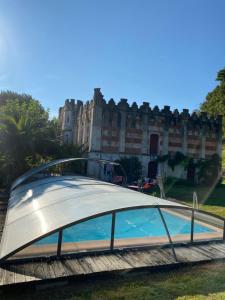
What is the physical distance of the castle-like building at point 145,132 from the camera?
92.0 ft

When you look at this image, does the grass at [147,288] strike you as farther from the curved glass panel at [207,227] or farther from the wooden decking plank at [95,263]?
the curved glass panel at [207,227]

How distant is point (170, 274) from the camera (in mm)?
7043

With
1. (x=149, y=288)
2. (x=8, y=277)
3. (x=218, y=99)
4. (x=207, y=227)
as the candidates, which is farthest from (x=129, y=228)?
(x=218, y=99)

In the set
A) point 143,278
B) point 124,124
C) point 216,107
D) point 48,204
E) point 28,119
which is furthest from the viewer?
point 216,107

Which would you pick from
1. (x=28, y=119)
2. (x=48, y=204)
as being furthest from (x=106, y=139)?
(x=48, y=204)

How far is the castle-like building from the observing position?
2803 centimetres

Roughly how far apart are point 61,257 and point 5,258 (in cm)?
142

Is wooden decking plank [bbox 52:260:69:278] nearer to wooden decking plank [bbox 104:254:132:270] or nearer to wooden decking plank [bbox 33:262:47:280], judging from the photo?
wooden decking plank [bbox 33:262:47:280]

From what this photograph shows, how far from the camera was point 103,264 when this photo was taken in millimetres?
7027

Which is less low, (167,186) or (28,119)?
(28,119)

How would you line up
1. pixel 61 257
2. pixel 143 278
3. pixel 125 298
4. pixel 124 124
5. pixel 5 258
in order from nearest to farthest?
pixel 125 298 → pixel 5 258 → pixel 143 278 → pixel 61 257 → pixel 124 124

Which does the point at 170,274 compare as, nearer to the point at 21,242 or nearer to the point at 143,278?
the point at 143,278

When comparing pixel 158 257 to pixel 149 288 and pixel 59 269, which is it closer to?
pixel 149 288

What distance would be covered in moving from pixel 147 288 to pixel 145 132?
944 inches
